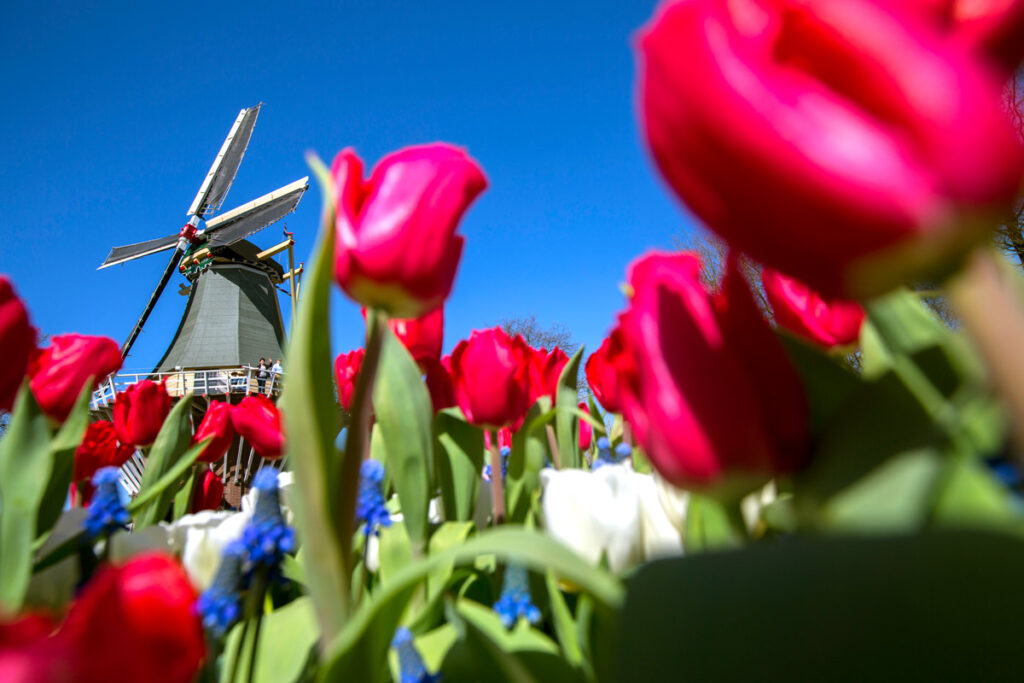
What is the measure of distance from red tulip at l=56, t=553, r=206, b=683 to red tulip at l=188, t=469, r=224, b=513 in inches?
67.1

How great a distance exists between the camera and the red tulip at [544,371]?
173cm

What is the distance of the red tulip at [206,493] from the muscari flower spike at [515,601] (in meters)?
1.56

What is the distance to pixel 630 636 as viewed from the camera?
0.34m

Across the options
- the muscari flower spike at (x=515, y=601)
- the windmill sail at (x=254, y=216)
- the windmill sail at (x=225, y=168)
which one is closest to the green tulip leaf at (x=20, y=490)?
the muscari flower spike at (x=515, y=601)

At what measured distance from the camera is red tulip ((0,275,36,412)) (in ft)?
3.12

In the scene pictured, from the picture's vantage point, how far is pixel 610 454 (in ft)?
5.56

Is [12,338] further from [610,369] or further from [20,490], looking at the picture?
[610,369]

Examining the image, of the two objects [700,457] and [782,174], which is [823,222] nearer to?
[782,174]

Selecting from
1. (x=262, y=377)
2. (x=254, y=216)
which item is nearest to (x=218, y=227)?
(x=254, y=216)

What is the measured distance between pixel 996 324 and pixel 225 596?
24.8 inches

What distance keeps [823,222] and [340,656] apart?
0.43 m

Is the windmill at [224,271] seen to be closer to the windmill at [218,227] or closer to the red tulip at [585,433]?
the windmill at [218,227]

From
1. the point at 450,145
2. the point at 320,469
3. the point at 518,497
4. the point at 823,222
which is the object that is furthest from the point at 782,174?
the point at 518,497


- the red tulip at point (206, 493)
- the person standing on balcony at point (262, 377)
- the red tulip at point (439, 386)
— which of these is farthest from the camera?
the person standing on balcony at point (262, 377)
